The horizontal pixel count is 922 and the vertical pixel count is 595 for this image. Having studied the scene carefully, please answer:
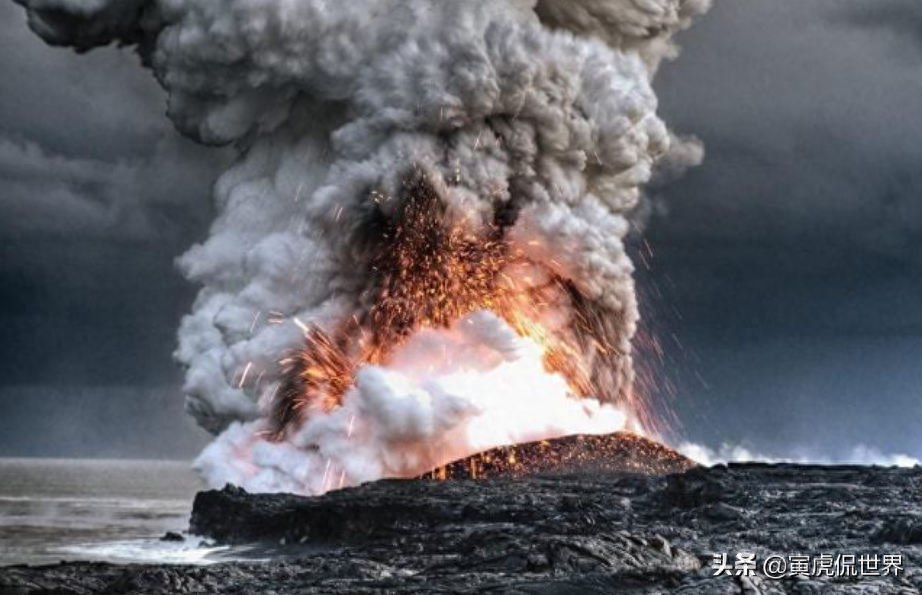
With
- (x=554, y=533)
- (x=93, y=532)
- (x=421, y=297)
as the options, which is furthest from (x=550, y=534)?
(x=93, y=532)

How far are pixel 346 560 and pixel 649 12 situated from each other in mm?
48136

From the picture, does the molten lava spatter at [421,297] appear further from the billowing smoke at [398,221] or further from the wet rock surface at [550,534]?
the wet rock surface at [550,534]

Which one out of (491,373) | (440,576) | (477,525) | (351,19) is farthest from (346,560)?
(351,19)

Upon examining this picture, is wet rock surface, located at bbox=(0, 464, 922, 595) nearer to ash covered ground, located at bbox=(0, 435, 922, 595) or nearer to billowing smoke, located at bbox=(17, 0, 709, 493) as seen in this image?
ash covered ground, located at bbox=(0, 435, 922, 595)

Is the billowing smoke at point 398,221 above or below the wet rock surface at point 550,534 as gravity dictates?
above

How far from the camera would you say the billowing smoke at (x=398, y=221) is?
249 ft

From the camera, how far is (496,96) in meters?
78.4

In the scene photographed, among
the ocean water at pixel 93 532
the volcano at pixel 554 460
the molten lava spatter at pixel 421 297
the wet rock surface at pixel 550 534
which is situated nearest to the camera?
the wet rock surface at pixel 550 534

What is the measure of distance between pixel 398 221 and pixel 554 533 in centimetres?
3133

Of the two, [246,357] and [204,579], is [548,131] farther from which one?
[204,579]

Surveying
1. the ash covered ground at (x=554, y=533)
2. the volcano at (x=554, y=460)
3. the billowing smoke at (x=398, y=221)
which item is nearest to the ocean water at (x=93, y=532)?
the ash covered ground at (x=554, y=533)

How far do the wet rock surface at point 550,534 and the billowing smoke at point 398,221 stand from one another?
7.10 m

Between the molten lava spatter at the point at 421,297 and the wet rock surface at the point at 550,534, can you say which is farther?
the molten lava spatter at the point at 421,297

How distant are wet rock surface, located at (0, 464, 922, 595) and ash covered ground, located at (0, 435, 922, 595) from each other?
9 cm
